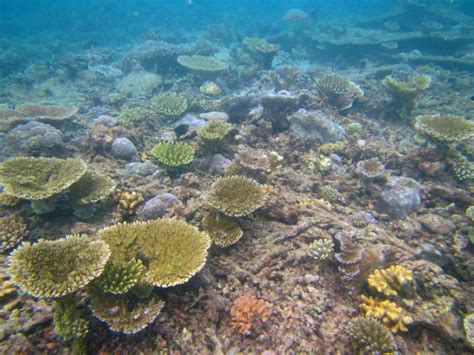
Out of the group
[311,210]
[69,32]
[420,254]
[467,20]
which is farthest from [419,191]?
[69,32]

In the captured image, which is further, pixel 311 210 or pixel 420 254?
pixel 311 210

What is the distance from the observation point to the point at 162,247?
374 cm

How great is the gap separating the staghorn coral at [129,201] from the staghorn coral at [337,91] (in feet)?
30.2

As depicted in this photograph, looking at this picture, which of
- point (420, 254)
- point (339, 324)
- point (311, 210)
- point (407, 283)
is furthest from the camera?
point (311, 210)

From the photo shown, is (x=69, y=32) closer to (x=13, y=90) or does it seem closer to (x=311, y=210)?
(x=13, y=90)

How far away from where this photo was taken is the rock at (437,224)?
5.67 metres

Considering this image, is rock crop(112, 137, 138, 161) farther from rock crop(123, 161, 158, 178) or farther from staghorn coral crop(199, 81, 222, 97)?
staghorn coral crop(199, 81, 222, 97)

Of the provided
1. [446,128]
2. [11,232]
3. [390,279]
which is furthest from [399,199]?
[11,232]

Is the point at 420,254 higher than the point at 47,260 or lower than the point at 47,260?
lower

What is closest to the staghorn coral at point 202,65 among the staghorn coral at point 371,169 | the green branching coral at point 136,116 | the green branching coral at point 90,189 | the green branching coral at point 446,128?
the green branching coral at point 136,116

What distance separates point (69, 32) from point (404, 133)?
1469 inches

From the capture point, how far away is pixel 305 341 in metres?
3.37

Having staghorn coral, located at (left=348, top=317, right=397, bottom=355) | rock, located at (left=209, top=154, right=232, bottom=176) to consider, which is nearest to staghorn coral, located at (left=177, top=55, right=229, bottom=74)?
rock, located at (left=209, top=154, right=232, bottom=176)

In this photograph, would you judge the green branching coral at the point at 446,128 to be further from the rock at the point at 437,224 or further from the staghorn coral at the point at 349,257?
the staghorn coral at the point at 349,257
